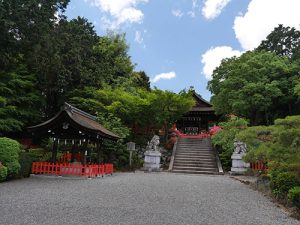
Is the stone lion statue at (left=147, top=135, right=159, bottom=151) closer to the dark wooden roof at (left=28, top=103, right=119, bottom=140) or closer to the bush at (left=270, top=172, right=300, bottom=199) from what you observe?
the dark wooden roof at (left=28, top=103, right=119, bottom=140)

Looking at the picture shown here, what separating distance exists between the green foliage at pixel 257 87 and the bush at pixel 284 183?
1535cm

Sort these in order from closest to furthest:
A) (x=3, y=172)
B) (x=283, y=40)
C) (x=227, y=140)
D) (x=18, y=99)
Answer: (x=3, y=172), (x=18, y=99), (x=227, y=140), (x=283, y=40)

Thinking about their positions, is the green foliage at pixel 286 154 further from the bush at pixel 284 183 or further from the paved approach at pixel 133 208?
the paved approach at pixel 133 208

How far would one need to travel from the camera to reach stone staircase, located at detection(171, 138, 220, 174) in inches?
806

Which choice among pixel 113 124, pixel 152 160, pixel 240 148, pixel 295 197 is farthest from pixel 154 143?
pixel 295 197

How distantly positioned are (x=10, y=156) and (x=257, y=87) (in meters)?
18.1

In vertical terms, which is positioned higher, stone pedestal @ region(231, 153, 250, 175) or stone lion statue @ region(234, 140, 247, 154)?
stone lion statue @ region(234, 140, 247, 154)

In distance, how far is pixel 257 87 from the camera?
2391 centimetres

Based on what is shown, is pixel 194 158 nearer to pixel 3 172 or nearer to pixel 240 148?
pixel 240 148

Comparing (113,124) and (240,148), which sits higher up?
(113,124)

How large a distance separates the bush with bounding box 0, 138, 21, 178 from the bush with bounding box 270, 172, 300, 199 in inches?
378

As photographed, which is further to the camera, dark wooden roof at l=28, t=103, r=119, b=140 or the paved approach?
dark wooden roof at l=28, t=103, r=119, b=140

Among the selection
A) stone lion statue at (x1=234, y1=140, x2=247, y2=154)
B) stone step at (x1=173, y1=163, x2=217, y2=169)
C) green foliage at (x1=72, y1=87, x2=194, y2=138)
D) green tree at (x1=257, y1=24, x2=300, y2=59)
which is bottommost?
stone step at (x1=173, y1=163, x2=217, y2=169)

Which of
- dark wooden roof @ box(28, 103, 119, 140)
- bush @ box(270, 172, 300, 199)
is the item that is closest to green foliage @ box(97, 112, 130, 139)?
dark wooden roof @ box(28, 103, 119, 140)
